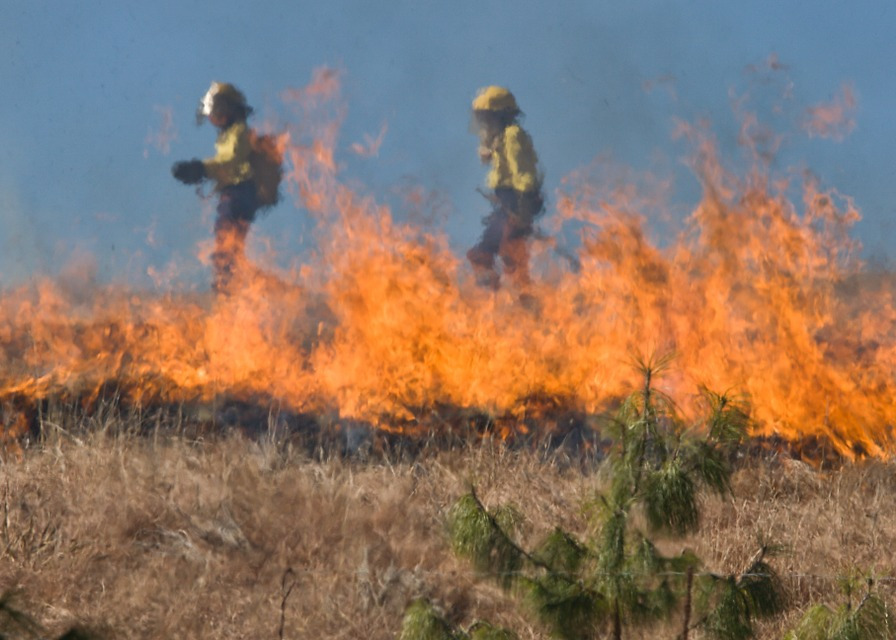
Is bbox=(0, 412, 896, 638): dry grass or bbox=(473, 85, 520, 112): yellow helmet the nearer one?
bbox=(0, 412, 896, 638): dry grass

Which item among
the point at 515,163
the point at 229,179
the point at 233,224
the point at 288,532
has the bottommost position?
the point at 288,532

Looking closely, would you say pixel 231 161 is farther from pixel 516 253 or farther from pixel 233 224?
pixel 516 253

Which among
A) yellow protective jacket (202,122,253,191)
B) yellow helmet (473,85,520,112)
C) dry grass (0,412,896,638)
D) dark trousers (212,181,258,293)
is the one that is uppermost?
yellow helmet (473,85,520,112)

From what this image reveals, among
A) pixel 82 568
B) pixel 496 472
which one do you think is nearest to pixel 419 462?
pixel 496 472

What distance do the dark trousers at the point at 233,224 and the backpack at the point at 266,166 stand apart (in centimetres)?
10

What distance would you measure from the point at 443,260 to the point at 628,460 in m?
6.80

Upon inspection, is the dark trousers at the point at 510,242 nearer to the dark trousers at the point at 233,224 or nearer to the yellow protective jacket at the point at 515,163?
the yellow protective jacket at the point at 515,163

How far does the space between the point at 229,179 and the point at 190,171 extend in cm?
46

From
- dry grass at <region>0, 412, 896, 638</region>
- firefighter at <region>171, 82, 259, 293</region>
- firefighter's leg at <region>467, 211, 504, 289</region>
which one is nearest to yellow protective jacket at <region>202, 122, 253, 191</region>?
firefighter at <region>171, 82, 259, 293</region>

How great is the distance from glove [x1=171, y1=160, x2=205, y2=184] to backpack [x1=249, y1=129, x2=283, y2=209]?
583 mm

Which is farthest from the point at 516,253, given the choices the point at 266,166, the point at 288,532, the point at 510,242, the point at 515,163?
the point at 288,532

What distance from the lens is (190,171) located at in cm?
1207

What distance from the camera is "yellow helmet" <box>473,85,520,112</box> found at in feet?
41.8

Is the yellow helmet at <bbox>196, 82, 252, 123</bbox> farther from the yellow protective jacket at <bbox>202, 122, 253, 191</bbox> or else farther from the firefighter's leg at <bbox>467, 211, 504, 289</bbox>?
the firefighter's leg at <bbox>467, 211, 504, 289</bbox>
